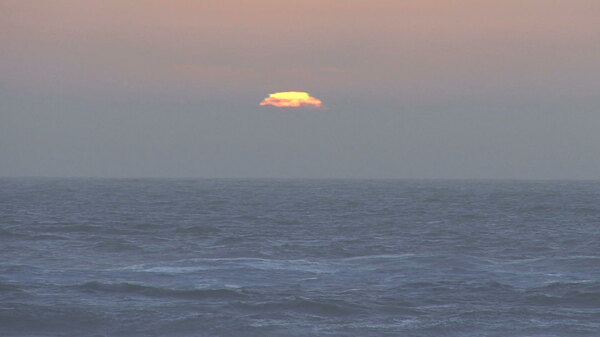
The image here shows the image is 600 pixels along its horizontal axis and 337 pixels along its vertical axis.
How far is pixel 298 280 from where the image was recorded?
32.9 meters

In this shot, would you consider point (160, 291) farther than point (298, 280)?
No

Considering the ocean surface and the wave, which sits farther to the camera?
the wave

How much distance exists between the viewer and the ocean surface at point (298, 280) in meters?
24.6

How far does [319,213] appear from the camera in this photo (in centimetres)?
7875

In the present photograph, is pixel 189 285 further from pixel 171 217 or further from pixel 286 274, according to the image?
pixel 171 217

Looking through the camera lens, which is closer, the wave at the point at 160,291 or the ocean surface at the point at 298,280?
the ocean surface at the point at 298,280

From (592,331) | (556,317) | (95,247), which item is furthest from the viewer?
(95,247)

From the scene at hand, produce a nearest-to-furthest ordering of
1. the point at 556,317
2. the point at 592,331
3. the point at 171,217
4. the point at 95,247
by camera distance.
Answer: the point at 592,331
the point at 556,317
the point at 95,247
the point at 171,217

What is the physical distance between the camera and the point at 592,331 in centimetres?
2369

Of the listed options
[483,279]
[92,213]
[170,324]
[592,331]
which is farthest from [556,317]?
[92,213]

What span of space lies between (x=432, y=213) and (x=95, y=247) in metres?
41.5

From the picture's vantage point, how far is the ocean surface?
24.6 meters

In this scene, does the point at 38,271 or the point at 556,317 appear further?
the point at 38,271

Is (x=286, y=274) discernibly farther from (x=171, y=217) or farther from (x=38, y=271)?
(x=171, y=217)
